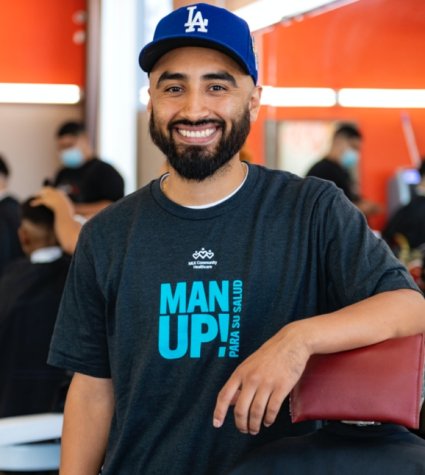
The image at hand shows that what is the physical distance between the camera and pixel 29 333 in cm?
323

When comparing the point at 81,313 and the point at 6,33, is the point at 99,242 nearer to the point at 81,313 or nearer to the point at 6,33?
the point at 81,313

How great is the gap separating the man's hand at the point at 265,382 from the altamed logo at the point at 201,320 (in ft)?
0.70

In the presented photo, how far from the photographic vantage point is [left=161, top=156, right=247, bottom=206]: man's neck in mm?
1565

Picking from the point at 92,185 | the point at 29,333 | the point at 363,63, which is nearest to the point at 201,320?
the point at 29,333

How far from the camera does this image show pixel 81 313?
5.49 feet

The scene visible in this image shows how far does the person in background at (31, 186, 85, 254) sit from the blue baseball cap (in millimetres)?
1808

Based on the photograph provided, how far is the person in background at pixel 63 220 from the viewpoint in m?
3.36

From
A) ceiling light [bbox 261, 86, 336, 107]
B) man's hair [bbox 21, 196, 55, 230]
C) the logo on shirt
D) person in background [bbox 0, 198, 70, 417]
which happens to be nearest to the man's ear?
the logo on shirt

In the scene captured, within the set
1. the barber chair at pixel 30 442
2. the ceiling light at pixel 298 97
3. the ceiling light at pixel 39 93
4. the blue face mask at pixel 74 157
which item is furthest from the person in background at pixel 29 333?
the ceiling light at pixel 39 93

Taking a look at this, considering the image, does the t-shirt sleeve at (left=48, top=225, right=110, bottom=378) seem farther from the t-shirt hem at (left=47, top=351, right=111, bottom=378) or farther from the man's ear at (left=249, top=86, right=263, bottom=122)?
the man's ear at (left=249, top=86, right=263, bottom=122)

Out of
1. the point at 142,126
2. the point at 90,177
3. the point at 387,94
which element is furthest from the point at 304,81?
the point at 90,177

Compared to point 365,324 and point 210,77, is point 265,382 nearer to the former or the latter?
point 365,324

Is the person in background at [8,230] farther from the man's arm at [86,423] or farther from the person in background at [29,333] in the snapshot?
the man's arm at [86,423]

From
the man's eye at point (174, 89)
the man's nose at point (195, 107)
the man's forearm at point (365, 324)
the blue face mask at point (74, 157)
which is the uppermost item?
the man's eye at point (174, 89)
